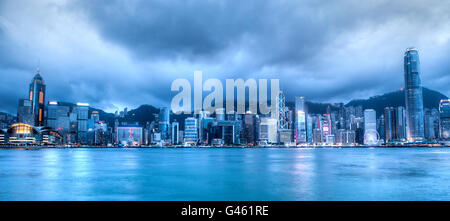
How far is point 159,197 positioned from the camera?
20859 mm

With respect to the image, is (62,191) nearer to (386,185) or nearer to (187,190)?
(187,190)

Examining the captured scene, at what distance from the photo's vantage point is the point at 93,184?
86.9 ft
